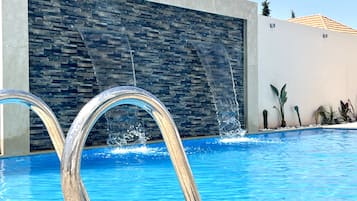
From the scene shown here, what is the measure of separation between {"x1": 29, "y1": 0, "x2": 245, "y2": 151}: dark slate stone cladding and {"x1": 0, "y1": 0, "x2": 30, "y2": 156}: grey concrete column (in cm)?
28

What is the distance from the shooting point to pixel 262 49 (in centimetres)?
1761

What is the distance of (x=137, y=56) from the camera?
13.2 m

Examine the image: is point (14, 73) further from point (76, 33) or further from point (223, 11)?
point (223, 11)

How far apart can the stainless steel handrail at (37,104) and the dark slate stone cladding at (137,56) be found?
27.0ft

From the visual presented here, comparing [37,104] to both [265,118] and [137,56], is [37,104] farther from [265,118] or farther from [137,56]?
[265,118]

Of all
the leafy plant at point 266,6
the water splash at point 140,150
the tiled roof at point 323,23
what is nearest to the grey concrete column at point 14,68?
the water splash at point 140,150

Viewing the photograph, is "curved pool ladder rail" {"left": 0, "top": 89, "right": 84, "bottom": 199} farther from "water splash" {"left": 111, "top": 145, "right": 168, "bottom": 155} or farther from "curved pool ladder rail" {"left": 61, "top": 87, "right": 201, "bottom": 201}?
"water splash" {"left": 111, "top": 145, "right": 168, "bottom": 155}

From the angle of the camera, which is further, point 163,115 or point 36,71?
point 36,71

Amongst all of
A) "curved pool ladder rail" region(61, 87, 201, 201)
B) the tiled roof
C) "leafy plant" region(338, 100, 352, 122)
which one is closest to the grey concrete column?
"curved pool ladder rail" region(61, 87, 201, 201)

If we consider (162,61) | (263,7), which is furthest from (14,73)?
(263,7)

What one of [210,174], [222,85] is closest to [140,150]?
[210,174]

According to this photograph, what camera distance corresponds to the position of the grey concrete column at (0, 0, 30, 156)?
1007 cm

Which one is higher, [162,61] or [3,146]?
[162,61]

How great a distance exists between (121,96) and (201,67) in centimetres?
1325
